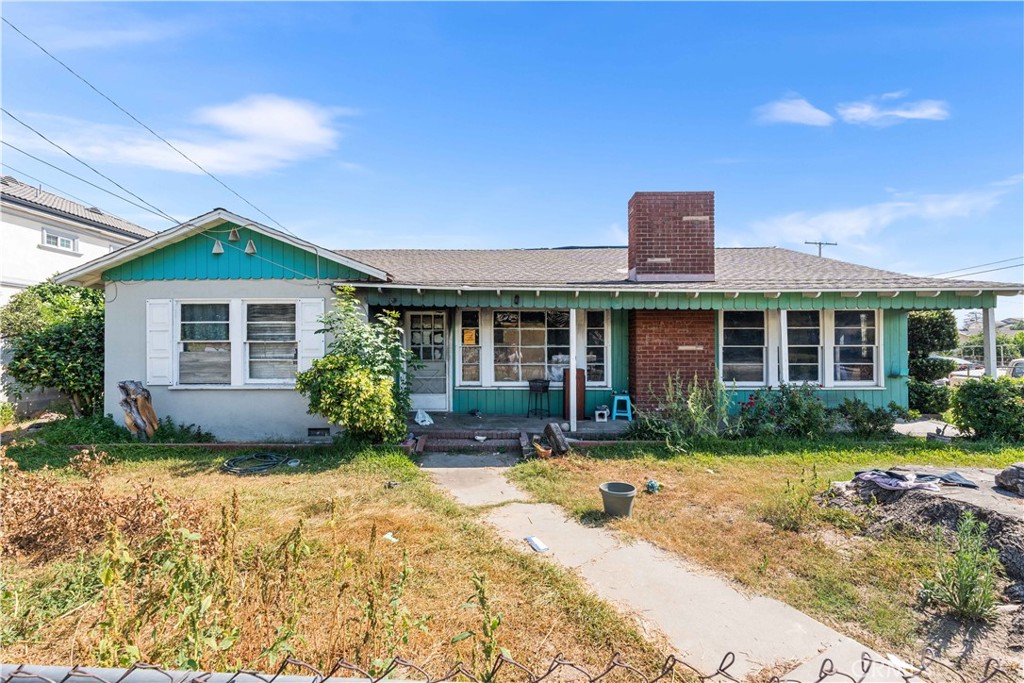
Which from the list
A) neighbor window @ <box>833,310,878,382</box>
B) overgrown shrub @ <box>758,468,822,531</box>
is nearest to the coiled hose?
overgrown shrub @ <box>758,468,822,531</box>

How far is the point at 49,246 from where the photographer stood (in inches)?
569

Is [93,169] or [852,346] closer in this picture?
[93,169]

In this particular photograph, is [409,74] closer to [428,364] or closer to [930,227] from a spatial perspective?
[428,364]

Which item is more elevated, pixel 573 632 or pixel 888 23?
pixel 888 23

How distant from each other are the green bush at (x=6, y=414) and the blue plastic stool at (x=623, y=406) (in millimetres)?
13119

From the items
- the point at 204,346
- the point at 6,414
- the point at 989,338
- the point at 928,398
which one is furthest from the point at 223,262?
the point at 928,398

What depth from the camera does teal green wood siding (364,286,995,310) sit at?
887 centimetres

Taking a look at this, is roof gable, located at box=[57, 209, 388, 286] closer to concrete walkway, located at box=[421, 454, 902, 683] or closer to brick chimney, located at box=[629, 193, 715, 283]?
concrete walkway, located at box=[421, 454, 902, 683]

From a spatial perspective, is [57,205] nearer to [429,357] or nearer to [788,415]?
[429,357]

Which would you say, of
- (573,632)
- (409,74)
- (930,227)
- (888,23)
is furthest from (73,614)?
(930,227)

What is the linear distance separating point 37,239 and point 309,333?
12093 millimetres

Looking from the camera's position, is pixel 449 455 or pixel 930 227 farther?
pixel 930 227

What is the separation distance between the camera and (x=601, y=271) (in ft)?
37.5

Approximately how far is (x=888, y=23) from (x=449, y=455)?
9800 millimetres
